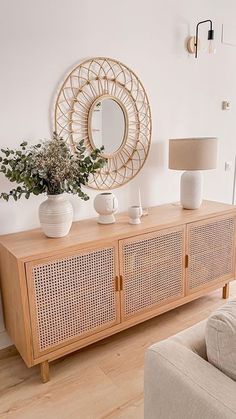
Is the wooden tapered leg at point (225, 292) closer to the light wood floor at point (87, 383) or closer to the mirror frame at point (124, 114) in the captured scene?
the light wood floor at point (87, 383)

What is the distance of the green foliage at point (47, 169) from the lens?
5.47 ft

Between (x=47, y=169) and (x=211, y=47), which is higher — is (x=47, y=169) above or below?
below

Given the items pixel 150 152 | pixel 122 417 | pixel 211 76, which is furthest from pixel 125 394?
pixel 211 76

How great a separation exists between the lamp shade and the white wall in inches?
10.9

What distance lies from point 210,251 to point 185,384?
1603 millimetres

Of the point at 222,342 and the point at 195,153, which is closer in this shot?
the point at 222,342

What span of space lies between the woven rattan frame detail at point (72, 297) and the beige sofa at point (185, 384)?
2.64ft

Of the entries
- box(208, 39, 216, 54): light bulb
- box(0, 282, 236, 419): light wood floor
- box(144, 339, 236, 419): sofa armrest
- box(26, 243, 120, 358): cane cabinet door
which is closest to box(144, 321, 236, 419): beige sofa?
box(144, 339, 236, 419): sofa armrest

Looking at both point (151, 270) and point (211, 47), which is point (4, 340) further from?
point (211, 47)

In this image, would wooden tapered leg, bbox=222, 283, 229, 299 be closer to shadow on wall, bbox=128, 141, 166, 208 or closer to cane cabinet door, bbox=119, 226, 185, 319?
cane cabinet door, bbox=119, 226, 185, 319

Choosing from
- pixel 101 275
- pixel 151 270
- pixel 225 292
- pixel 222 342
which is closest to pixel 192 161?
pixel 151 270

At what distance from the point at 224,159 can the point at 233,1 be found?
1385 mm

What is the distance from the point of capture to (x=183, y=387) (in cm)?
88

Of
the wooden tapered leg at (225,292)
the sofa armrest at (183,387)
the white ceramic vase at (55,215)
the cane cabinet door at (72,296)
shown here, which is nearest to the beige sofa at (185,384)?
the sofa armrest at (183,387)
